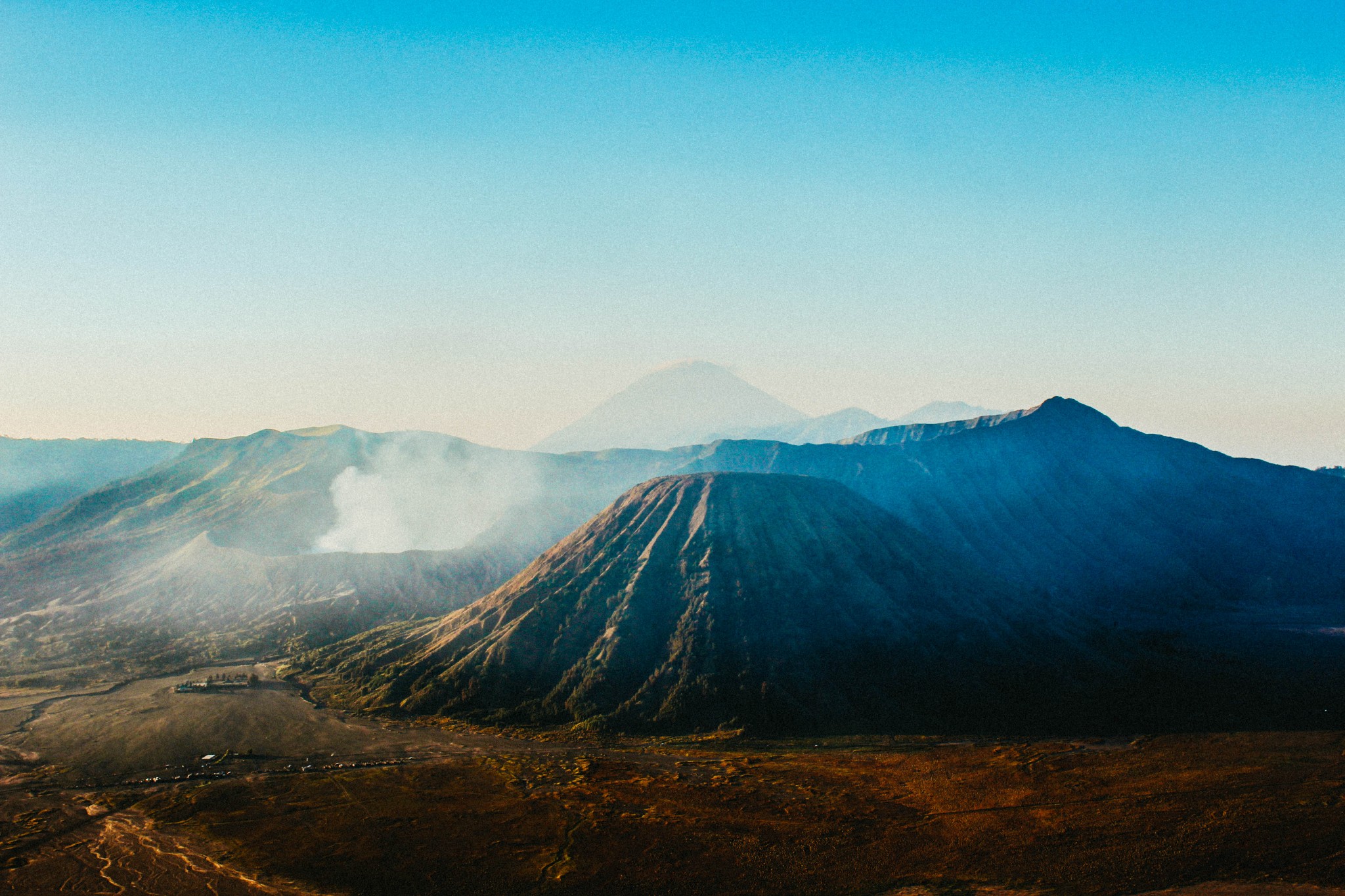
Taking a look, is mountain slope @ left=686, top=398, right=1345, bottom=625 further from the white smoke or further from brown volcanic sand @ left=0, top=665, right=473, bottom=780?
brown volcanic sand @ left=0, top=665, right=473, bottom=780

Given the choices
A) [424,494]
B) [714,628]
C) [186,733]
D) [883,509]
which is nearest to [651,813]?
[714,628]

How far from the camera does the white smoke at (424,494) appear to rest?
16100 cm

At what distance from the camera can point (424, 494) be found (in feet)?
576

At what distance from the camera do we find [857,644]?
276 ft

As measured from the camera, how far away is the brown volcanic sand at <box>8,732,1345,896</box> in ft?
144

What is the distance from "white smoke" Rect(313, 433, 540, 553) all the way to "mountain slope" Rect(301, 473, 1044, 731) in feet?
191

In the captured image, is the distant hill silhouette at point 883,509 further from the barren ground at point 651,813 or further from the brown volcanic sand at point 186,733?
the brown volcanic sand at point 186,733

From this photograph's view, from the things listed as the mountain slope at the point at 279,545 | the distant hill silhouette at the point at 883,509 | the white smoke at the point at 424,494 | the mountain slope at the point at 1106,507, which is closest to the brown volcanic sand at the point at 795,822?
the distant hill silhouette at the point at 883,509

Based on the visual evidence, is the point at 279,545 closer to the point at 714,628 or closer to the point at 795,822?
the point at 714,628

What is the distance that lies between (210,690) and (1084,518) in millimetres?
158467

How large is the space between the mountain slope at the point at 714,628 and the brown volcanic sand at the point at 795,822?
9.89 meters

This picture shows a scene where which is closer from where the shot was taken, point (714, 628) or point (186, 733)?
point (186, 733)

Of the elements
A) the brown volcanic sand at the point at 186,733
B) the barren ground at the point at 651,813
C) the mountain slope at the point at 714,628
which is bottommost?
the brown volcanic sand at the point at 186,733

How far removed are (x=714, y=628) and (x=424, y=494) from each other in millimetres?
112144
